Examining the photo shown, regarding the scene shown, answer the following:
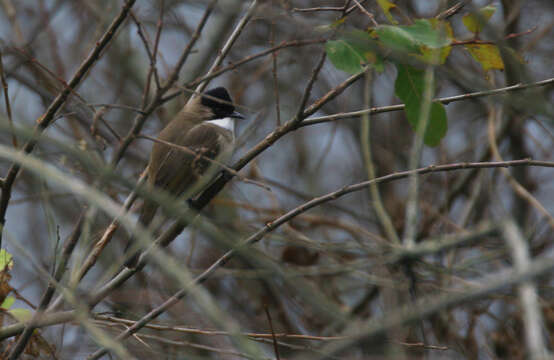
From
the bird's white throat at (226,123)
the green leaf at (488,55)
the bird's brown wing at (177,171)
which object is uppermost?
the bird's white throat at (226,123)

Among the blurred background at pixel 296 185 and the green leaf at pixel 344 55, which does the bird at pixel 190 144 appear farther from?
the green leaf at pixel 344 55

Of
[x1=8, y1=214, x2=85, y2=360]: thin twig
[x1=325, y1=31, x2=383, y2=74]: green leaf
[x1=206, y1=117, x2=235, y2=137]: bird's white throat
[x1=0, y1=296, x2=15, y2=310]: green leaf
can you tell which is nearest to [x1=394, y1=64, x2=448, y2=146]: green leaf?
[x1=325, y1=31, x2=383, y2=74]: green leaf

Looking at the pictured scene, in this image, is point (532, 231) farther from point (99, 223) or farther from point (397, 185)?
point (99, 223)

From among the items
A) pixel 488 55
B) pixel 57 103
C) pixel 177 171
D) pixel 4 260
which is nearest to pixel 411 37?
pixel 488 55

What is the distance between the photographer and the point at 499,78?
6.18 meters

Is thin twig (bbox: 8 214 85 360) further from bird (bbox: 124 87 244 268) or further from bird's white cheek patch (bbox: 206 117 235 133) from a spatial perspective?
bird's white cheek patch (bbox: 206 117 235 133)

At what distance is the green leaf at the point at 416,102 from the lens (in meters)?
2.63

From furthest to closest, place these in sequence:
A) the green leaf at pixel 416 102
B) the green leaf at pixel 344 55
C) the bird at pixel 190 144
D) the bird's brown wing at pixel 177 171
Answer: the bird's brown wing at pixel 177 171 → the bird at pixel 190 144 → the green leaf at pixel 416 102 → the green leaf at pixel 344 55

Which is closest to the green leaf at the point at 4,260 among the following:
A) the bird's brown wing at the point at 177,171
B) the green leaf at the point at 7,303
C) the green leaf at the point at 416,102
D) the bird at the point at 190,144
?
the green leaf at the point at 7,303

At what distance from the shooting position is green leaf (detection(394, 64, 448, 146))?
8.64ft

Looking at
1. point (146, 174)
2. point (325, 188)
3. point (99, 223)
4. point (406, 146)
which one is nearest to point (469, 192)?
point (406, 146)

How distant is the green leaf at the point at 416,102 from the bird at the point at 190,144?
5.07 feet

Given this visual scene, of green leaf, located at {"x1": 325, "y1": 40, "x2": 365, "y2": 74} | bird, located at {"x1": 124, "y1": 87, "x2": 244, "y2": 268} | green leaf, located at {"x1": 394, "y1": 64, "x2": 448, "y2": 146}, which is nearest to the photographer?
green leaf, located at {"x1": 325, "y1": 40, "x2": 365, "y2": 74}

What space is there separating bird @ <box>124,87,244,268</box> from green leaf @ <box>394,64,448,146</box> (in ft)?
5.07
